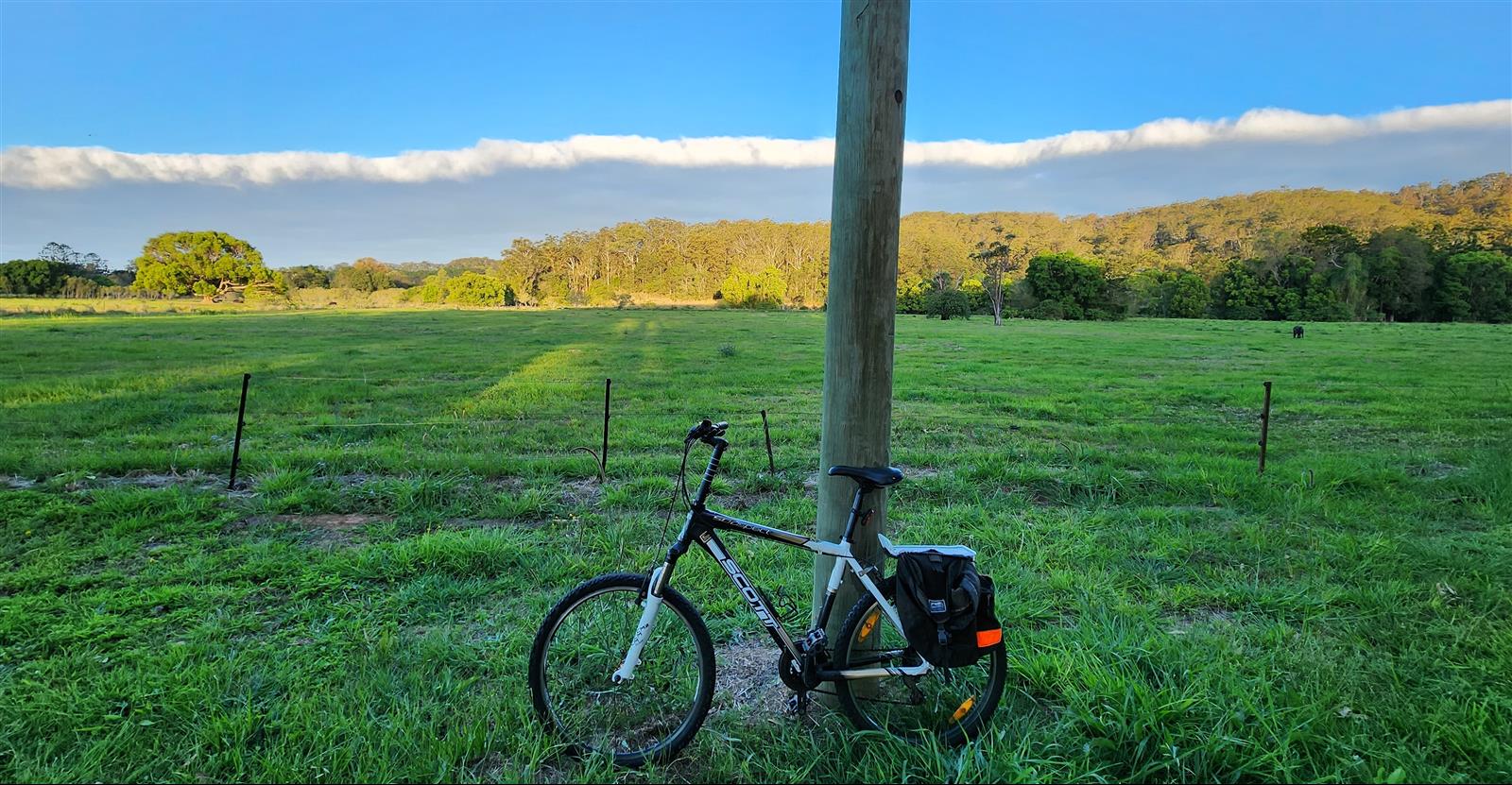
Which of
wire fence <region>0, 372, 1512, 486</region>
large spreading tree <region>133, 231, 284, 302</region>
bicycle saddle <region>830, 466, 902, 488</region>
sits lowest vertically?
wire fence <region>0, 372, 1512, 486</region>

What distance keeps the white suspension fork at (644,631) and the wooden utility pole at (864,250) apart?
0.76m

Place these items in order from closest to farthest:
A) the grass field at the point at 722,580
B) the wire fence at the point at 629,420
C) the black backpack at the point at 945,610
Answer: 1. the black backpack at the point at 945,610
2. the grass field at the point at 722,580
3. the wire fence at the point at 629,420

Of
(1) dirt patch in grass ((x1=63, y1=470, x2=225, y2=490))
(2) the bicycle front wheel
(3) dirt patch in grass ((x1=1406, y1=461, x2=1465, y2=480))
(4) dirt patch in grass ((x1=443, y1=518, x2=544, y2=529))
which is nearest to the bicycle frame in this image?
(2) the bicycle front wheel

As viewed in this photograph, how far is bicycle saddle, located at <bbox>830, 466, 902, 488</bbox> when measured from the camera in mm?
2570

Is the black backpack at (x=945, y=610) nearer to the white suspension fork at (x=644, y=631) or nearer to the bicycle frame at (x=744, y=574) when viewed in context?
the bicycle frame at (x=744, y=574)

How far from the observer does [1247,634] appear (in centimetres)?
352

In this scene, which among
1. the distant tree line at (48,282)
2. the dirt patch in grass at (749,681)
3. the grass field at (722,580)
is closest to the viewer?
the grass field at (722,580)

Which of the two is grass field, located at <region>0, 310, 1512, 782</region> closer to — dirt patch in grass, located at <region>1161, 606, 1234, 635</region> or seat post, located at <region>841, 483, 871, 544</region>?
dirt patch in grass, located at <region>1161, 606, 1234, 635</region>

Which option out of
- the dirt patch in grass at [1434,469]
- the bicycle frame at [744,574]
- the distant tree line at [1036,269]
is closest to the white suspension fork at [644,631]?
the bicycle frame at [744,574]

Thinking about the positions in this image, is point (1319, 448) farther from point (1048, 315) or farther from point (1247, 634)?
point (1048, 315)

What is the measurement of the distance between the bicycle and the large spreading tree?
65764mm

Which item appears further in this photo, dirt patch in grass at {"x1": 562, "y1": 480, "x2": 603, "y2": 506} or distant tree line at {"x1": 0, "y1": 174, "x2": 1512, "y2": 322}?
distant tree line at {"x1": 0, "y1": 174, "x2": 1512, "y2": 322}

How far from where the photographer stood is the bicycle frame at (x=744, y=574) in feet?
8.54

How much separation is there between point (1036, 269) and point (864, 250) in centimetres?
6384
